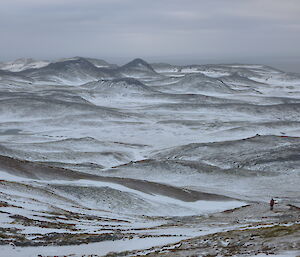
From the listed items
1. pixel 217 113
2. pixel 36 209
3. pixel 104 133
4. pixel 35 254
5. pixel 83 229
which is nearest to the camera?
pixel 35 254

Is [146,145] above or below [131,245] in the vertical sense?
below

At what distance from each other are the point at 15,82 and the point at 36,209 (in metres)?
164

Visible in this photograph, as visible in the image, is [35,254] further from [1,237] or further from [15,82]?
[15,82]

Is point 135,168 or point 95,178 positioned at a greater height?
point 95,178

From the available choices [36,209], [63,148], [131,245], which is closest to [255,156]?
[63,148]

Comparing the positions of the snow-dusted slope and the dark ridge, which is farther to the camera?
the dark ridge

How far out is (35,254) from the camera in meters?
19.0

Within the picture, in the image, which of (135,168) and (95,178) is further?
(135,168)

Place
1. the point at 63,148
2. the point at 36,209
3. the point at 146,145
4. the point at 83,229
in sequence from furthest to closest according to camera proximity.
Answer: the point at 146,145 < the point at 63,148 < the point at 36,209 < the point at 83,229

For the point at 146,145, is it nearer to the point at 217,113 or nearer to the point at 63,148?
the point at 63,148

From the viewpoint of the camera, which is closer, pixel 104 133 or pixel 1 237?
pixel 1 237

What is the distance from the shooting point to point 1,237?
2062cm

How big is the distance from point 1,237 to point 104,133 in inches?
3085

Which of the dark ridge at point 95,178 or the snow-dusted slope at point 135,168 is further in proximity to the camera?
the dark ridge at point 95,178
